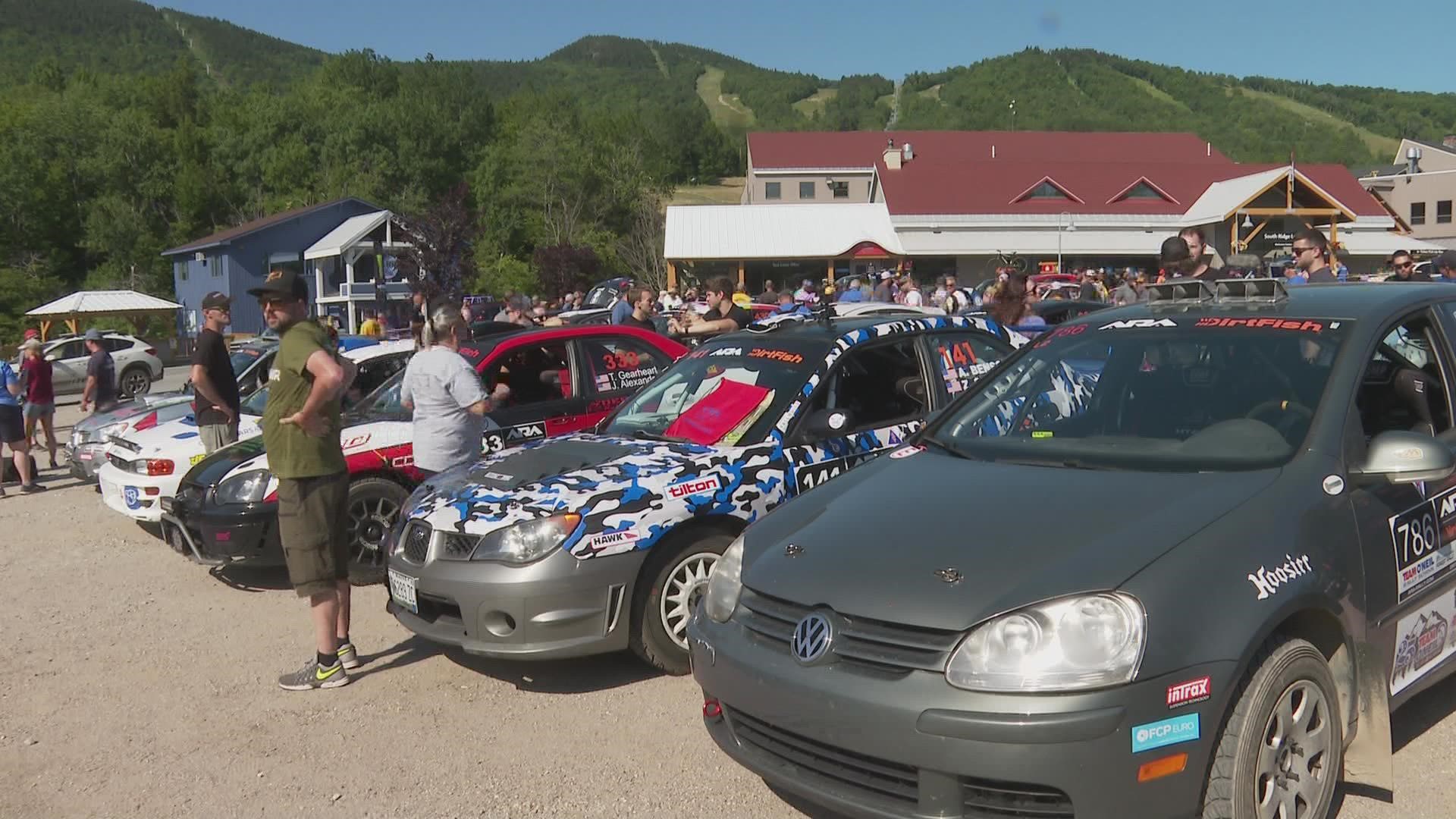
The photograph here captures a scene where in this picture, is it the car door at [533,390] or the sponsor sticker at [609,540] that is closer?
the sponsor sticker at [609,540]

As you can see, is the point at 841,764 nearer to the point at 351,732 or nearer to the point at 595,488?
the point at 595,488

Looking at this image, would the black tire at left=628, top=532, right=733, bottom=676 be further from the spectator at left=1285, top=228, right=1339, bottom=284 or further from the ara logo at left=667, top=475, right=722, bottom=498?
the spectator at left=1285, top=228, right=1339, bottom=284

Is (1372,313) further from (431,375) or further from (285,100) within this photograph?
(285,100)

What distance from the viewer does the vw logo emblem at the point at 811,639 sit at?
3184 mm

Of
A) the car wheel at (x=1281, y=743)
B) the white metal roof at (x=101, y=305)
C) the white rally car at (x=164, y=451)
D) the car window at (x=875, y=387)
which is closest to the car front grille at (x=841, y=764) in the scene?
the car wheel at (x=1281, y=743)

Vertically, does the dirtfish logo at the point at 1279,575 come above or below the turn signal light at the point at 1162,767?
above

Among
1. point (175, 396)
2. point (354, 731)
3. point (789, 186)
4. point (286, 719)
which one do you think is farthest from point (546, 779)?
point (789, 186)

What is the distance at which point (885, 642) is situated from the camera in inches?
122

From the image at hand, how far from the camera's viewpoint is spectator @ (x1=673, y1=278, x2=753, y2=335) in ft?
33.5

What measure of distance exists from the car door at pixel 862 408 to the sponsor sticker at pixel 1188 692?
8.55ft

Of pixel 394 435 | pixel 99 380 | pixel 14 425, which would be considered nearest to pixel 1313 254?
pixel 394 435

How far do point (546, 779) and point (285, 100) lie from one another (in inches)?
3366

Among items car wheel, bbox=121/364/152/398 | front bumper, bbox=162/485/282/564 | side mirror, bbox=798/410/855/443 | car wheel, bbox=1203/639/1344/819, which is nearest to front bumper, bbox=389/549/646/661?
side mirror, bbox=798/410/855/443

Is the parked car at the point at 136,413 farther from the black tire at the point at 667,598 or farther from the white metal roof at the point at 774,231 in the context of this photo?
the white metal roof at the point at 774,231
